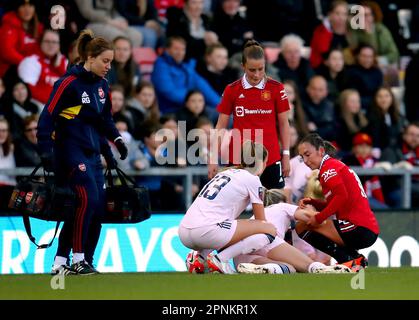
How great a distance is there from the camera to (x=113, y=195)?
11.3m

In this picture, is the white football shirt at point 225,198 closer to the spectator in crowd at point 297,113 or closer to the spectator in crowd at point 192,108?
the spectator in crowd at point 192,108

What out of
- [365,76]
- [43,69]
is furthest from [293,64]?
[43,69]

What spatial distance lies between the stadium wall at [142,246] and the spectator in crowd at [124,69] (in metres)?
2.30

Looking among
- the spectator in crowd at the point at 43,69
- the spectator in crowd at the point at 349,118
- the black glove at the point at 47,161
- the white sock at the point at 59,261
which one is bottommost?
the white sock at the point at 59,261

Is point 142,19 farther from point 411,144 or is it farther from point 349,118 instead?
point 411,144

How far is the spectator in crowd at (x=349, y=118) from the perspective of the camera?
1725cm

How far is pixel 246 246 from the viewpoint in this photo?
37.5 ft

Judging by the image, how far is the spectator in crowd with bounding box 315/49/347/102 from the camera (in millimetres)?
Answer: 18144

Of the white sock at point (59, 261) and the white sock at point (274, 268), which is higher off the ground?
the white sock at point (59, 261)

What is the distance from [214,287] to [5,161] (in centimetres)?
547

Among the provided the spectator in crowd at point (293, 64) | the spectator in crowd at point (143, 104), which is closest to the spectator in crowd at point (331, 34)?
the spectator in crowd at point (293, 64)
